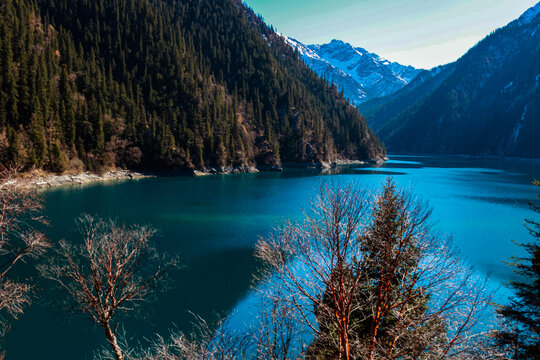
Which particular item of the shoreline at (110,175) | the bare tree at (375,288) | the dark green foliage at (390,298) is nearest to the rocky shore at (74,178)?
the shoreline at (110,175)

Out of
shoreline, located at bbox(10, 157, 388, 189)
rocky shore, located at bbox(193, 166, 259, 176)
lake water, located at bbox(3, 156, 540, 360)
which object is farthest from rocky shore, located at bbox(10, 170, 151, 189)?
rocky shore, located at bbox(193, 166, 259, 176)

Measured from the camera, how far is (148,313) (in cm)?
1864

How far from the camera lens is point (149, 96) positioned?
4294 inches

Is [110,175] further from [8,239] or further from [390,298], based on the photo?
[390,298]

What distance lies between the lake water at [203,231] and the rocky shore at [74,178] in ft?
22.3

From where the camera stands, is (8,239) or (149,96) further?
(149,96)

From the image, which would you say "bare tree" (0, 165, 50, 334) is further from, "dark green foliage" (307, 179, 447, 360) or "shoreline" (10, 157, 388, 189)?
"shoreline" (10, 157, 388, 189)

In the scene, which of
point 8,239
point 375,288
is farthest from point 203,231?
point 375,288

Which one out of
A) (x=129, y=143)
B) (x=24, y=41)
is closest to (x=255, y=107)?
(x=129, y=143)

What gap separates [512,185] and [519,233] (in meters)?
47.0

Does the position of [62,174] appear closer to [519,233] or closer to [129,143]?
[129,143]

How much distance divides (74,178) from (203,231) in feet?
173

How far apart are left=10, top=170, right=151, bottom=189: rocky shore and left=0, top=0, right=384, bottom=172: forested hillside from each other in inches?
106

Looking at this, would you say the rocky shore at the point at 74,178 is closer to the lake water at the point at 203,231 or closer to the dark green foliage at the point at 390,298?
the lake water at the point at 203,231
